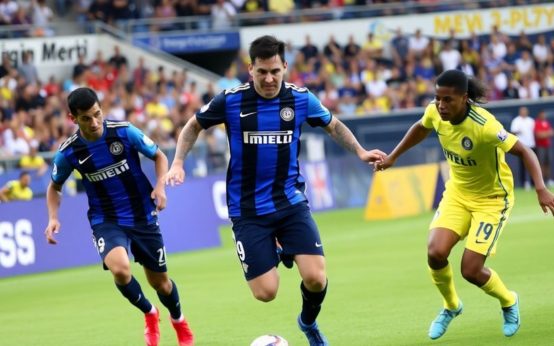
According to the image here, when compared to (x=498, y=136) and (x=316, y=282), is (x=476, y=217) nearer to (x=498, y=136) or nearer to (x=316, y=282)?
(x=498, y=136)

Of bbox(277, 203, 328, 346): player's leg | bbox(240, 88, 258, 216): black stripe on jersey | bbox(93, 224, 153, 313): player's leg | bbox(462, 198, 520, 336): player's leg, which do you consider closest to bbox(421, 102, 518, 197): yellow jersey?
bbox(462, 198, 520, 336): player's leg

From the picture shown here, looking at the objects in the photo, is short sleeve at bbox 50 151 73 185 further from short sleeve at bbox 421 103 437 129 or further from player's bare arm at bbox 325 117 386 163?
short sleeve at bbox 421 103 437 129

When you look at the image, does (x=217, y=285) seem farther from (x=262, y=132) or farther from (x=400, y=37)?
(x=400, y=37)

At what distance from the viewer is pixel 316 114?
9.77m

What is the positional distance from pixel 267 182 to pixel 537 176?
2.20 m

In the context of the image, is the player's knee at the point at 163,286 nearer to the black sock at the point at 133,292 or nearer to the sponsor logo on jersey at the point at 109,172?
the black sock at the point at 133,292

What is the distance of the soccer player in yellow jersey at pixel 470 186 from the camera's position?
32.4 ft

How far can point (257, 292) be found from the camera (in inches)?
371

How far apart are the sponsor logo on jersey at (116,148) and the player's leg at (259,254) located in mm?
1689

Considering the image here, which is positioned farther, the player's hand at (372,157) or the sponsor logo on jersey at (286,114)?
the player's hand at (372,157)

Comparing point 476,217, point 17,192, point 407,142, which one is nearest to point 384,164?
point 407,142

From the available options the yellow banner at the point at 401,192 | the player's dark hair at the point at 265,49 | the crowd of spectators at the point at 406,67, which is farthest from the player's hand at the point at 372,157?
the crowd of spectators at the point at 406,67

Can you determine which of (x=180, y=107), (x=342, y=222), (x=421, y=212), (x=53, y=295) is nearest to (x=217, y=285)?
(x=53, y=295)

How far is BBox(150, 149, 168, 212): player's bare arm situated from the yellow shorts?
2352 millimetres
